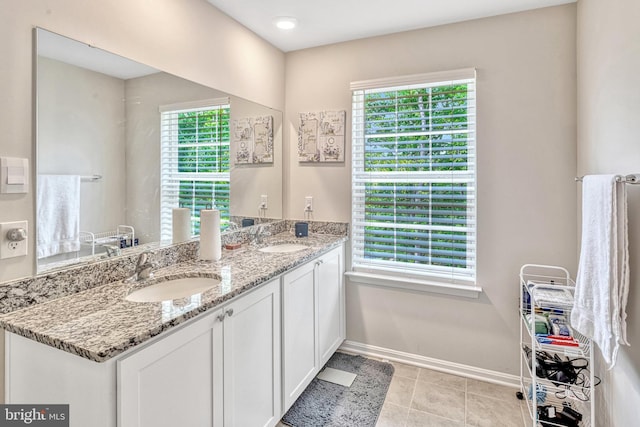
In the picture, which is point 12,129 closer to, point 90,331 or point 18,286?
point 18,286

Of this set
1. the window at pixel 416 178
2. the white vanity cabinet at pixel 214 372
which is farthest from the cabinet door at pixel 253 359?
the window at pixel 416 178

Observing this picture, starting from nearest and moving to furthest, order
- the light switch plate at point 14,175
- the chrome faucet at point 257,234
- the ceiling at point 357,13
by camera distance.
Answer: the light switch plate at point 14,175
the ceiling at point 357,13
the chrome faucet at point 257,234

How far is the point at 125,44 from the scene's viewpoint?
5.14 feet

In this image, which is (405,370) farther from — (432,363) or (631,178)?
(631,178)

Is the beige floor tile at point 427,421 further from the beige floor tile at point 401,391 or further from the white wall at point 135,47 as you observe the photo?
the white wall at point 135,47

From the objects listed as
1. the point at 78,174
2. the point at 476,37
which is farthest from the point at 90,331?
the point at 476,37

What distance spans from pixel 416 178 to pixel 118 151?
188cm

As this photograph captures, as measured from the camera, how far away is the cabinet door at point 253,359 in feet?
4.52

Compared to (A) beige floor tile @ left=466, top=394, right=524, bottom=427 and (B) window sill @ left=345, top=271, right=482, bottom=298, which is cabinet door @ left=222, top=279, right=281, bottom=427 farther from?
(A) beige floor tile @ left=466, top=394, right=524, bottom=427

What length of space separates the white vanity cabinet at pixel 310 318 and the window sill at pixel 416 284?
0.17 m

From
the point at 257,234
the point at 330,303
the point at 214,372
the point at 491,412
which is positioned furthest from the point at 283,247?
the point at 491,412

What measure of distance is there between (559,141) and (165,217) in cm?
239

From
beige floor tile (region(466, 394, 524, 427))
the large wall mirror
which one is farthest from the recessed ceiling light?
beige floor tile (region(466, 394, 524, 427))

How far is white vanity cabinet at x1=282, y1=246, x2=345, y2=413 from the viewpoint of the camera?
5.96 feet
